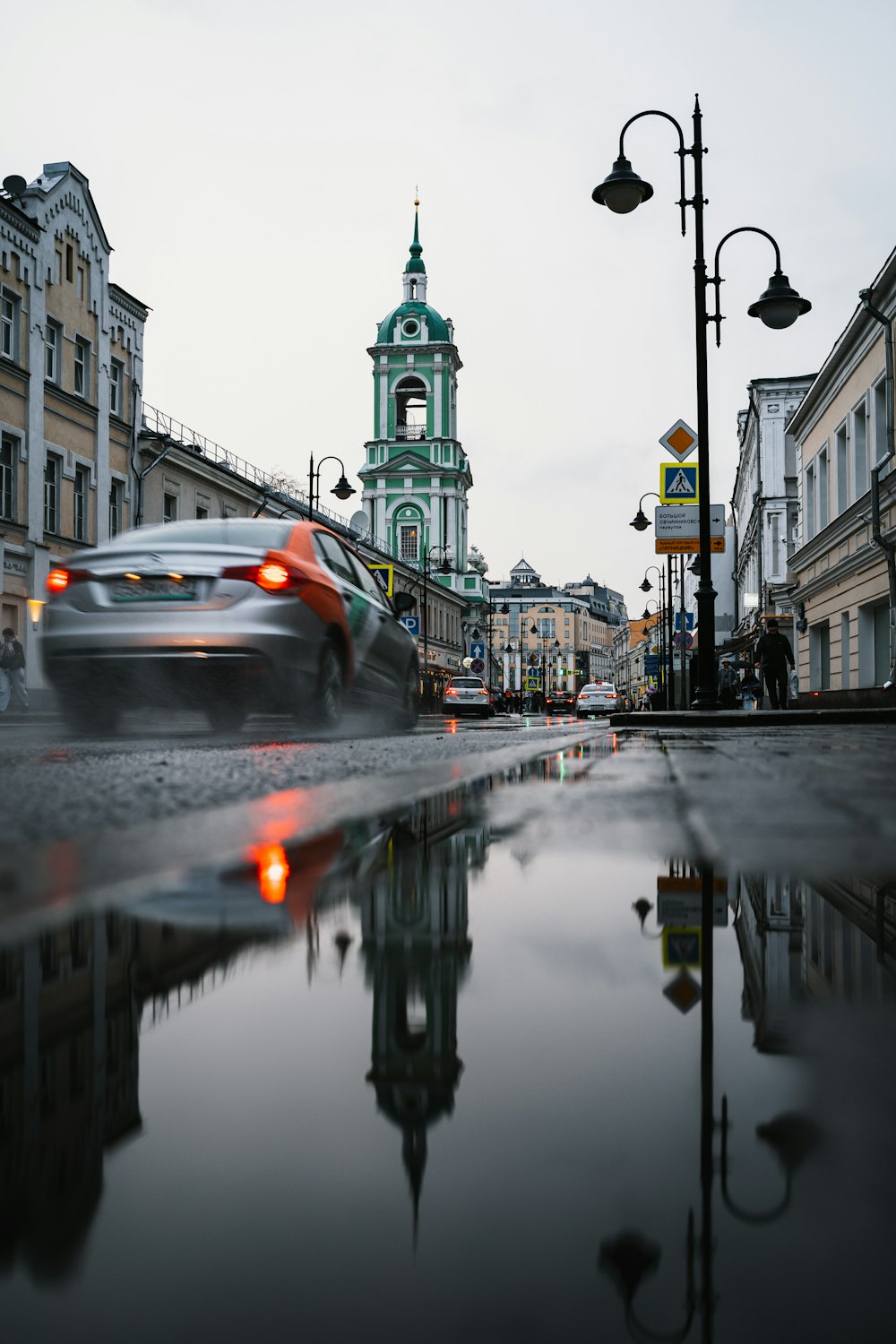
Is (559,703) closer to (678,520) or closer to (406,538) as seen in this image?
(406,538)

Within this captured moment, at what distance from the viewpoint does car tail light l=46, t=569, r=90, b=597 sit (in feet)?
23.3

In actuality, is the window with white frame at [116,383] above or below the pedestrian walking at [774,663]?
above

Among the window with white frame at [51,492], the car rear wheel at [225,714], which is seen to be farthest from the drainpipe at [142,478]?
the car rear wheel at [225,714]

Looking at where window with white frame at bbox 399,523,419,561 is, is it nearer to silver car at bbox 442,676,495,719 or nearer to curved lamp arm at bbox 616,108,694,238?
silver car at bbox 442,676,495,719

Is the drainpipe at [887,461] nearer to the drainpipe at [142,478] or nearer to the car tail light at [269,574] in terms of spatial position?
the car tail light at [269,574]

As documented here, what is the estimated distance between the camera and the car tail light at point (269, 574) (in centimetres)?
707

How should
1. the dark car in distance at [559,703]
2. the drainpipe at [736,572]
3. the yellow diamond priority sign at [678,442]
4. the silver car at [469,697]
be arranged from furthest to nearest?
the dark car in distance at [559,703] < the drainpipe at [736,572] < the silver car at [469,697] < the yellow diamond priority sign at [678,442]

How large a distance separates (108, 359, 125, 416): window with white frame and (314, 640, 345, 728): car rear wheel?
2743 cm

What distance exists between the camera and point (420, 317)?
9106cm

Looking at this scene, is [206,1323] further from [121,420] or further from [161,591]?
[121,420]

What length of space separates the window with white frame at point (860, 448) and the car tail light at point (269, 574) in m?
22.6

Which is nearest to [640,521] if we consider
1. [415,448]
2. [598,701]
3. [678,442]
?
A: [598,701]

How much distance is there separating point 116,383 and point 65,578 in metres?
28.8

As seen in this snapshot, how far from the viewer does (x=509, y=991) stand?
987 millimetres
